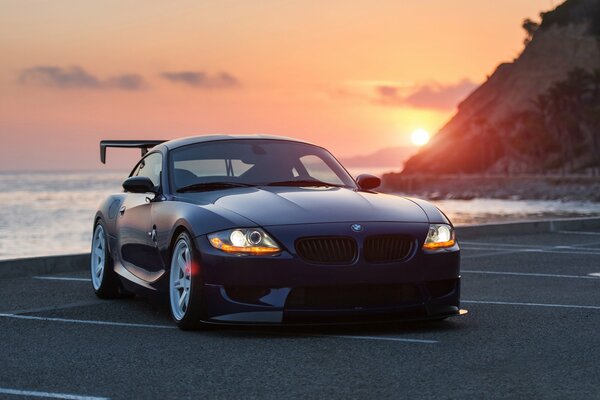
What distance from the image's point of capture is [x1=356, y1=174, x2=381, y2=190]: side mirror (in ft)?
27.6

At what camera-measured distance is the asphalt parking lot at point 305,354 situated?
16.8ft

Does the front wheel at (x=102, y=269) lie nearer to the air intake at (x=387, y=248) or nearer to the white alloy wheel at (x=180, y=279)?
the white alloy wheel at (x=180, y=279)

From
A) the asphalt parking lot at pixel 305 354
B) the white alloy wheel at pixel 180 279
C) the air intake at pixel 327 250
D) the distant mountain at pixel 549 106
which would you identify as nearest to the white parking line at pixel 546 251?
the asphalt parking lot at pixel 305 354

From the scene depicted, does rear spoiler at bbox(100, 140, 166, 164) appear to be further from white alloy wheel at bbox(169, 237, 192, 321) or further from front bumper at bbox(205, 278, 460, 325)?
front bumper at bbox(205, 278, 460, 325)

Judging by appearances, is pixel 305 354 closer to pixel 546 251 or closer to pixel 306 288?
pixel 306 288

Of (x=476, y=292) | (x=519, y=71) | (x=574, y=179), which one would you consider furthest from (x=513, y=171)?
(x=476, y=292)

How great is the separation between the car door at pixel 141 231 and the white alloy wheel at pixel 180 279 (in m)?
0.32

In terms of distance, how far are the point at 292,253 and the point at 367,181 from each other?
1913mm

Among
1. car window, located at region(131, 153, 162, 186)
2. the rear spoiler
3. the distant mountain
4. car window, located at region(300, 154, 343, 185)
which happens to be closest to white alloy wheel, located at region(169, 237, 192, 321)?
car window, located at region(131, 153, 162, 186)

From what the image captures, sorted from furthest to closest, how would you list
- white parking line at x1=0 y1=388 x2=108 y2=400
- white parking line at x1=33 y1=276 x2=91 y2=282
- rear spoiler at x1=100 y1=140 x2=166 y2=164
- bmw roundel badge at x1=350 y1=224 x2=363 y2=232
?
white parking line at x1=33 y1=276 x2=91 y2=282, rear spoiler at x1=100 y1=140 x2=166 y2=164, bmw roundel badge at x1=350 y1=224 x2=363 y2=232, white parking line at x1=0 y1=388 x2=108 y2=400

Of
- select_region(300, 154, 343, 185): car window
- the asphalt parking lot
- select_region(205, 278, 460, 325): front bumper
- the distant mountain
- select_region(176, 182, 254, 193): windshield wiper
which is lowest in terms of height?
the asphalt parking lot

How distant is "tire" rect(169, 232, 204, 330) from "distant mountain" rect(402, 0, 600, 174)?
479 feet

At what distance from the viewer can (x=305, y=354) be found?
615 cm

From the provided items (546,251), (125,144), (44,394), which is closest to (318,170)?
(125,144)
